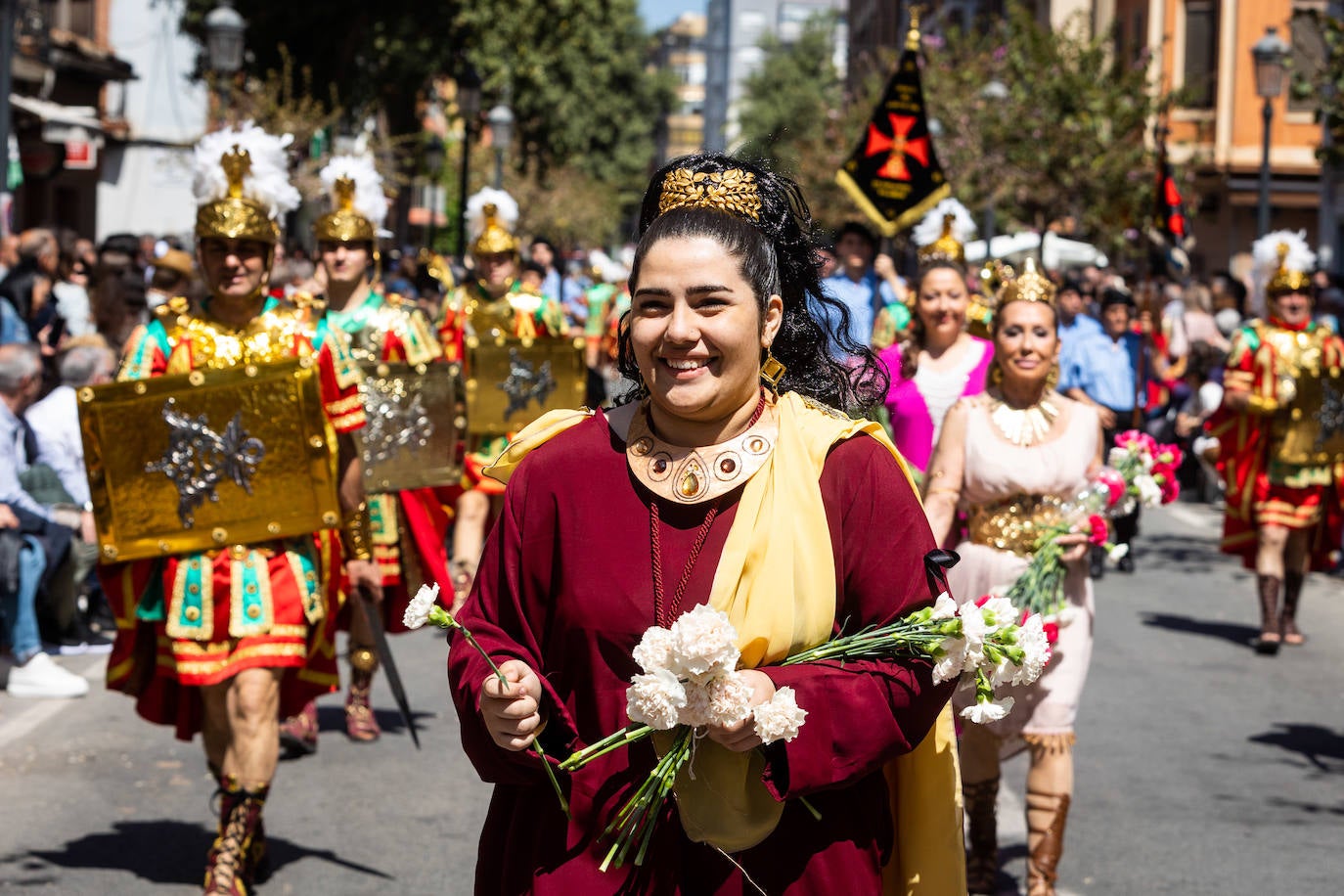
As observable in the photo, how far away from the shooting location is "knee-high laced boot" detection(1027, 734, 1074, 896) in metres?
5.84

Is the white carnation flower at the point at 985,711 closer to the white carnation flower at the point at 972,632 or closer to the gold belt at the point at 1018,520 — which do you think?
the white carnation flower at the point at 972,632

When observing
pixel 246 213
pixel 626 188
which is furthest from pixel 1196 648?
pixel 626 188

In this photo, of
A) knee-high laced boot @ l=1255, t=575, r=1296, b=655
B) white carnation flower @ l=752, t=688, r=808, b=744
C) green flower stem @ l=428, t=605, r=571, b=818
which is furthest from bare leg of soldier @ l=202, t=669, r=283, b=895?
knee-high laced boot @ l=1255, t=575, r=1296, b=655

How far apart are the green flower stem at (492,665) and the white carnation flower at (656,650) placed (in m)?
0.27

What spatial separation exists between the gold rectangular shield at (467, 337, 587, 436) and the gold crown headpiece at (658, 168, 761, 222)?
7.63 m

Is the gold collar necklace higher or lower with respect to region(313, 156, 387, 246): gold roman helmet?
lower

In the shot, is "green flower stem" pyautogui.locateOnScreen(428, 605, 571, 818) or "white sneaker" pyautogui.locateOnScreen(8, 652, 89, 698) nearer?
"green flower stem" pyautogui.locateOnScreen(428, 605, 571, 818)

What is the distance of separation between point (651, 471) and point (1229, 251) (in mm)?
40180

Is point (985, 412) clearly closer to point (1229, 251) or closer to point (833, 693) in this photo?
point (833, 693)

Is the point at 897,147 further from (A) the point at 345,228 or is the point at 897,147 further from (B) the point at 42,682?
(B) the point at 42,682

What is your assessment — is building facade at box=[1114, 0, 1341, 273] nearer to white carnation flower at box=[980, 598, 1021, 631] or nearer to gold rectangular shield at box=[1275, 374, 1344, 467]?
gold rectangular shield at box=[1275, 374, 1344, 467]

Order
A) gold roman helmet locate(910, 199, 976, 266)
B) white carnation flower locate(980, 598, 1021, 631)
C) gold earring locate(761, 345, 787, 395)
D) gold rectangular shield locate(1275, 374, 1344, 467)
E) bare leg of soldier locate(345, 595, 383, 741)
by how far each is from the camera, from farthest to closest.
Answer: gold rectangular shield locate(1275, 374, 1344, 467)
gold roman helmet locate(910, 199, 976, 266)
bare leg of soldier locate(345, 595, 383, 741)
gold earring locate(761, 345, 787, 395)
white carnation flower locate(980, 598, 1021, 631)

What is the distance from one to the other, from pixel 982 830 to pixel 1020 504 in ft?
3.32

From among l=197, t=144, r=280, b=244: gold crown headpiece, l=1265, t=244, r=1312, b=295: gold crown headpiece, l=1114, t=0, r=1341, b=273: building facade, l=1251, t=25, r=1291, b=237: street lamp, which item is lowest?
l=197, t=144, r=280, b=244: gold crown headpiece
